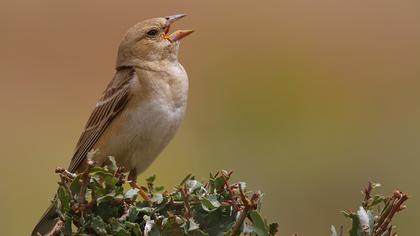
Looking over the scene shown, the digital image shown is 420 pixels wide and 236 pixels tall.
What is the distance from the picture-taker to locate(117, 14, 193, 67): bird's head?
6504 millimetres

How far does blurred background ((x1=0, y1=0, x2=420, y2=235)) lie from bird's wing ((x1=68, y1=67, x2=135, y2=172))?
278 cm

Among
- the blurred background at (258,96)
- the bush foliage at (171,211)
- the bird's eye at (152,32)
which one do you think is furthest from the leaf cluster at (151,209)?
the blurred background at (258,96)

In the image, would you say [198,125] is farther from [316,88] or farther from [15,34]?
[15,34]

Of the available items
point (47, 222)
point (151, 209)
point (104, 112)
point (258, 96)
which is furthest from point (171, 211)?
point (258, 96)

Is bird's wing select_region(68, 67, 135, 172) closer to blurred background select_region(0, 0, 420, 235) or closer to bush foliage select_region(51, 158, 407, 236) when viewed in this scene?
bush foliage select_region(51, 158, 407, 236)

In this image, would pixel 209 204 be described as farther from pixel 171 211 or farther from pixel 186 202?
pixel 171 211

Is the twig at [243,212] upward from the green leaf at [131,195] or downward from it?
downward

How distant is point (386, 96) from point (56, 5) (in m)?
4.93

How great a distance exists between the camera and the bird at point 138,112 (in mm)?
5988

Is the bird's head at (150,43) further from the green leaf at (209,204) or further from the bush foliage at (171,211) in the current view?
the green leaf at (209,204)

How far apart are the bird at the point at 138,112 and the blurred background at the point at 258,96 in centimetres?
266

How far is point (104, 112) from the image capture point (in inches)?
247

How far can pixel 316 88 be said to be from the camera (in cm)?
1365

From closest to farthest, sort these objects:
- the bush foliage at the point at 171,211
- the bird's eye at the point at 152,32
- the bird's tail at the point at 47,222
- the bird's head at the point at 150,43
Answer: the bush foliage at the point at 171,211, the bird's tail at the point at 47,222, the bird's head at the point at 150,43, the bird's eye at the point at 152,32
